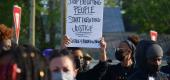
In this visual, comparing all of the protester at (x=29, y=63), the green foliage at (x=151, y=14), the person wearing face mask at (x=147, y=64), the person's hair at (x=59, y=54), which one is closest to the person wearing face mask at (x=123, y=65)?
the person wearing face mask at (x=147, y=64)

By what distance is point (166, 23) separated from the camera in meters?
46.9

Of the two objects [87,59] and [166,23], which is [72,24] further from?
[166,23]

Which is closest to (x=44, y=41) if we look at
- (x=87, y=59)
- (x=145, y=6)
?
(x=145, y=6)

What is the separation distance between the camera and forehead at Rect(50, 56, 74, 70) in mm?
3943

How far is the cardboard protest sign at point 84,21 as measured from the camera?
9227mm

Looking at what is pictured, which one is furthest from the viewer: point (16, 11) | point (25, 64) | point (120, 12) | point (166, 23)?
point (120, 12)

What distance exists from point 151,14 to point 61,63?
43038mm

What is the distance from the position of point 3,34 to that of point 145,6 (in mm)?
40621

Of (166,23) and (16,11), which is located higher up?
(16,11)

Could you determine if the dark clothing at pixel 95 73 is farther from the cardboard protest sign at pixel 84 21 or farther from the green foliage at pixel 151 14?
the green foliage at pixel 151 14

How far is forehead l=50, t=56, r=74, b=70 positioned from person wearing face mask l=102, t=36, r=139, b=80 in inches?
140

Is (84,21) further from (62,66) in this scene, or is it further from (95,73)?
(62,66)

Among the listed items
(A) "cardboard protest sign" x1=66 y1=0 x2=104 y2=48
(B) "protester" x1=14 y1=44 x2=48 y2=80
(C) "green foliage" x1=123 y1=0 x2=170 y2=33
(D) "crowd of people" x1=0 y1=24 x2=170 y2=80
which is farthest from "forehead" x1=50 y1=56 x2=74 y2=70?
(C) "green foliage" x1=123 y1=0 x2=170 y2=33

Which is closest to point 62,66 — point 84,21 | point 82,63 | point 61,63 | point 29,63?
point 61,63
